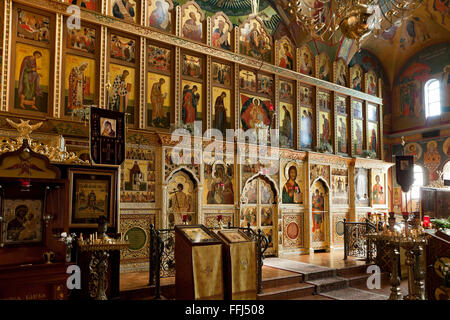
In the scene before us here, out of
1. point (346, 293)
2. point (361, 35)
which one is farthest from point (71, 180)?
point (346, 293)

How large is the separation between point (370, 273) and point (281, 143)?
5031 millimetres

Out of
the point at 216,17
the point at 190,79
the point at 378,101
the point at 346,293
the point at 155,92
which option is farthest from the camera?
the point at 378,101

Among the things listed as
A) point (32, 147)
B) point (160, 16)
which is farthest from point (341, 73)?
point (32, 147)

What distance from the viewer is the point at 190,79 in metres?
10.8

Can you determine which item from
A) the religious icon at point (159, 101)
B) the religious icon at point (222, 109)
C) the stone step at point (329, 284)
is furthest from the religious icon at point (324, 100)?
the stone step at point (329, 284)

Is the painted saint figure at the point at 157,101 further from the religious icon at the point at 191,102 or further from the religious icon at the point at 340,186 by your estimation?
the religious icon at the point at 340,186

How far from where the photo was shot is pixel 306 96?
1364cm

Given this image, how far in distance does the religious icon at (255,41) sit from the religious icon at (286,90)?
3.32 ft

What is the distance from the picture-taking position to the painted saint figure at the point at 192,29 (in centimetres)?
1085

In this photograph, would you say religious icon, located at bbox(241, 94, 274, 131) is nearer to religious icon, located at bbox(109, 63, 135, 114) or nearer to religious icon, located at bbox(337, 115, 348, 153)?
religious icon, located at bbox(337, 115, 348, 153)

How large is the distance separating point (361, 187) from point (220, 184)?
701 cm

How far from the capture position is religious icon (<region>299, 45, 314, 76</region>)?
44.7ft

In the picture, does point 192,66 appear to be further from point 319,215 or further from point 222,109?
point 319,215

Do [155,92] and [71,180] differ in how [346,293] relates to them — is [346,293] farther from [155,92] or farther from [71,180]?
[155,92]
